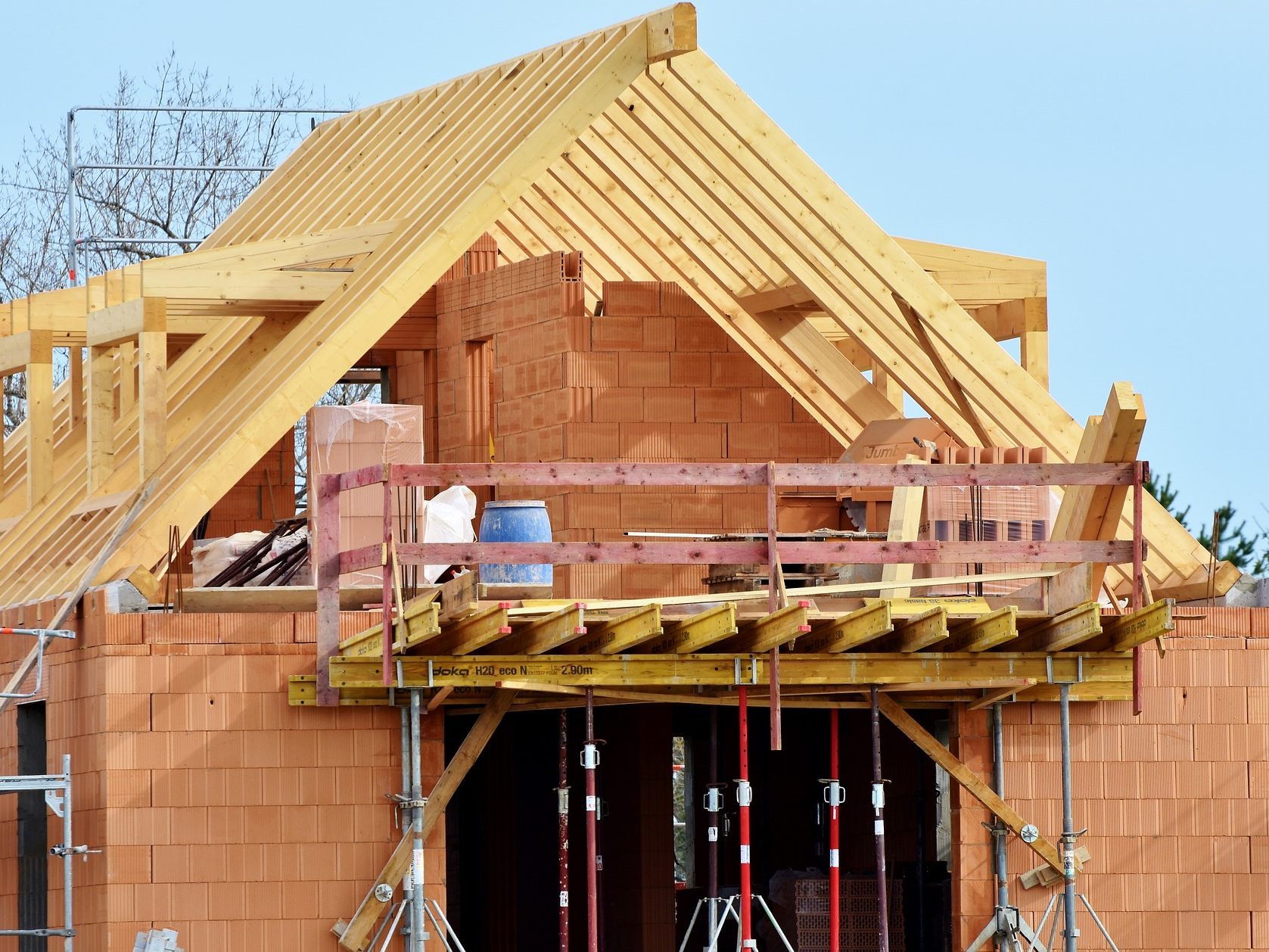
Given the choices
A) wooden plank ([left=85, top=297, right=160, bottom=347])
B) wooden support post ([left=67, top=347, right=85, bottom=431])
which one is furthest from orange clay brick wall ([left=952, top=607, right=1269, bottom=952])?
wooden support post ([left=67, top=347, right=85, bottom=431])

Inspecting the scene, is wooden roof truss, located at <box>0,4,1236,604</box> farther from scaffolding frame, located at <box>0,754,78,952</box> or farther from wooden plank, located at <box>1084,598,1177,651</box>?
wooden plank, located at <box>1084,598,1177,651</box>

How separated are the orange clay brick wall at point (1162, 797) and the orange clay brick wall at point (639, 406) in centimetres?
378

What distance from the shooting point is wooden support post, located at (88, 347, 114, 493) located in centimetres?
1669

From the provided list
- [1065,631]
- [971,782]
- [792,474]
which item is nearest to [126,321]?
[792,474]

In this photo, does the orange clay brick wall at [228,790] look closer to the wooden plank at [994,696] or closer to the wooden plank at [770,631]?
the wooden plank at [770,631]

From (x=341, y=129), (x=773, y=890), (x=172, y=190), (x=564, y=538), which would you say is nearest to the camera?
(x=564, y=538)

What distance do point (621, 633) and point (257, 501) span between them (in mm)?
8195

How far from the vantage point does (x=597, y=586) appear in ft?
56.4

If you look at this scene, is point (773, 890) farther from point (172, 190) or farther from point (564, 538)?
point (172, 190)

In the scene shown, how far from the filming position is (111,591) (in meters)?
14.1

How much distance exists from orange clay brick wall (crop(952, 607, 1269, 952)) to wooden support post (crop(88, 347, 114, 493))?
21.4ft

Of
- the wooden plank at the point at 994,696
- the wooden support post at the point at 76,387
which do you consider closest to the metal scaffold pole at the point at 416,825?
the wooden plank at the point at 994,696

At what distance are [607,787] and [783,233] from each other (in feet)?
17.6

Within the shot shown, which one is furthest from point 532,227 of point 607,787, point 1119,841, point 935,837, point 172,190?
point 172,190
